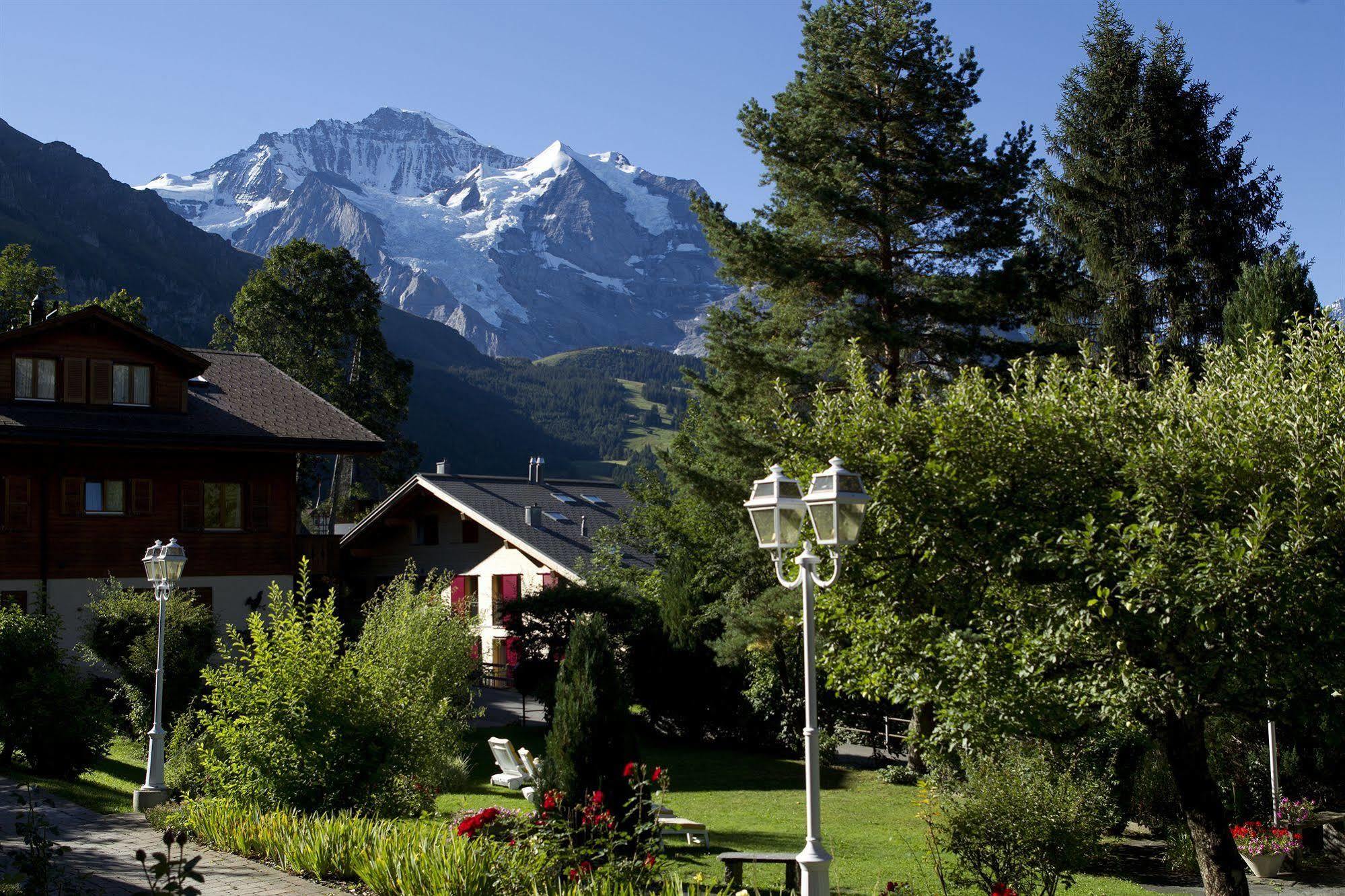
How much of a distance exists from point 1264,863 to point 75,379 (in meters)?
25.9

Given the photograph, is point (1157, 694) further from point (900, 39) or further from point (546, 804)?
point (900, 39)

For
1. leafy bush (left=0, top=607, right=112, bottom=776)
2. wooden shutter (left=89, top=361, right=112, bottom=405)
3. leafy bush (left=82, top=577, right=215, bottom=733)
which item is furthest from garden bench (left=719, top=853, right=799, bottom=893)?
wooden shutter (left=89, top=361, right=112, bottom=405)

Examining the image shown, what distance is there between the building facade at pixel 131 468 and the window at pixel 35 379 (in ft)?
0.08

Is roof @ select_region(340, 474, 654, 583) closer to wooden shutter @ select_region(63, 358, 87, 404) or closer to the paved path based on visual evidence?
wooden shutter @ select_region(63, 358, 87, 404)

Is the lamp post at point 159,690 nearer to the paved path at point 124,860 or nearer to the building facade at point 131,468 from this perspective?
the paved path at point 124,860

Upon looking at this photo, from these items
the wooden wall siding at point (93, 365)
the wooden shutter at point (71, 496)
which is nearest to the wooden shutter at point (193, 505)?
the wooden wall siding at point (93, 365)

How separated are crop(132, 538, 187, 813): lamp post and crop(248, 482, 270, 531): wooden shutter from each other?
423 inches

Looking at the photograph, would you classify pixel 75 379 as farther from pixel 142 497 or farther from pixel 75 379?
pixel 142 497

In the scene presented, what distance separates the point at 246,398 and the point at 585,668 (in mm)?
21597

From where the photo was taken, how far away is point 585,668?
483 inches

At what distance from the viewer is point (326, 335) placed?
48.9m

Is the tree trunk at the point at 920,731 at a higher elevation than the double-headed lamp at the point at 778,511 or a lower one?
lower

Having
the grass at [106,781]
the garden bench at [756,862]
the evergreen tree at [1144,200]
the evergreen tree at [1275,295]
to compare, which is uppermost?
A: the evergreen tree at [1144,200]

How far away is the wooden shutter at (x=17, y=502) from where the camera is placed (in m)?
25.9
